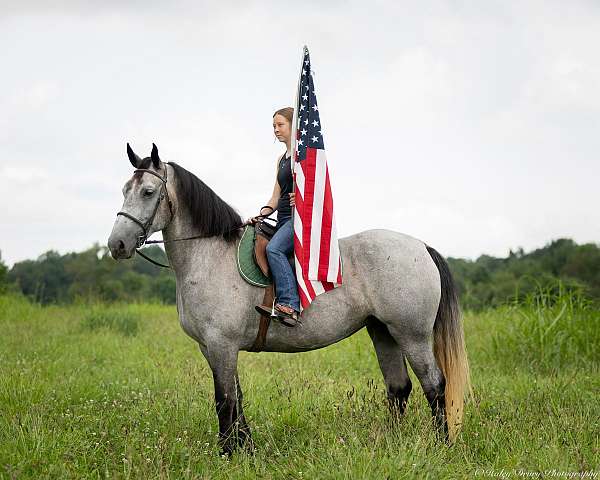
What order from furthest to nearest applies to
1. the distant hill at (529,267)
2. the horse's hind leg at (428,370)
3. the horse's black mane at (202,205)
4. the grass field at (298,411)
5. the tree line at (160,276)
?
1. the distant hill at (529,267)
2. the tree line at (160,276)
3. the horse's hind leg at (428,370)
4. the horse's black mane at (202,205)
5. the grass field at (298,411)

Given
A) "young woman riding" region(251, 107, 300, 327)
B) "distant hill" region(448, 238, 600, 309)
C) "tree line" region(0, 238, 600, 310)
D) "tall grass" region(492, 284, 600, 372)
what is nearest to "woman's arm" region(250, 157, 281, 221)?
"young woman riding" region(251, 107, 300, 327)

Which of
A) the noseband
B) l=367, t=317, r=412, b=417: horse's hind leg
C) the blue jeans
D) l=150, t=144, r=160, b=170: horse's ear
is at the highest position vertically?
l=150, t=144, r=160, b=170: horse's ear

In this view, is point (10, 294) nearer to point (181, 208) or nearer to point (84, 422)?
point (84, 422)

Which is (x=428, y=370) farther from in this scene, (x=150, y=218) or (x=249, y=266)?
(x=150, y=218)

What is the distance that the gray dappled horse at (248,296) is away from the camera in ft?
17.7

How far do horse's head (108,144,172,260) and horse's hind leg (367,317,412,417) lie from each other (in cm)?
244

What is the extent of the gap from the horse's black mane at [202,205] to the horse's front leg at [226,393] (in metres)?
1.10

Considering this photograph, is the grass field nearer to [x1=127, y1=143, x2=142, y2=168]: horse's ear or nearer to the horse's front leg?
the horse's front leg

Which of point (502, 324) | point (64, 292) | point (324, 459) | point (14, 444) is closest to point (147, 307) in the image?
point (64, 292)

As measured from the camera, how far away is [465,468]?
195 inches

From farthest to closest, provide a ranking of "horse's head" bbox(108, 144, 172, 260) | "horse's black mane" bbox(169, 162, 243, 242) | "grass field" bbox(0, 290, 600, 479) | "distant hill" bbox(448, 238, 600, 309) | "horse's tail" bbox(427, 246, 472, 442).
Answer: "distant hill" bbox(448, 238, 600, 309) < "horse's tail" bbox(427, 246, 472, 442) < "horse's black mane" bbox(169, 162, 243, 242) < "horse's head" bbox(108, 144, 172, 260) < "grass field" bbox(0, 290, 600, 479)

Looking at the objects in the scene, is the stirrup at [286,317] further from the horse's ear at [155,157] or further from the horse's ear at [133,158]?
the horse's ear at [133,158]

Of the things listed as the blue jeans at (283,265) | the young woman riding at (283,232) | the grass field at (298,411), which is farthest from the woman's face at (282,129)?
the grass field at (298,411)

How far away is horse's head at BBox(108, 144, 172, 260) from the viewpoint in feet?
17.0
